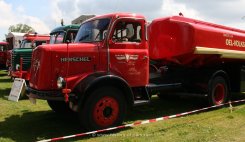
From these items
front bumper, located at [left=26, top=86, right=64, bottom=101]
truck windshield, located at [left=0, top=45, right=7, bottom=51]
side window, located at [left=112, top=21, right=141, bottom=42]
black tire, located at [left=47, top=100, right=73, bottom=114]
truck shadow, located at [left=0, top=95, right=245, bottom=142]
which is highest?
side window, located at [left=112, top=21, right=141, bottom=42]

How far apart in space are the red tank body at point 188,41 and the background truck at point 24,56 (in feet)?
18.9

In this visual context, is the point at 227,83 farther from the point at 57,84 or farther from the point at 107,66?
the point at 57,84

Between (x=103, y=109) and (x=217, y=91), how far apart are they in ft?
16.2

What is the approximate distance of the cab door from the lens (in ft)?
26.5

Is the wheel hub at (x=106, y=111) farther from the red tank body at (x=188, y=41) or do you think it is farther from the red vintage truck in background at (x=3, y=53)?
the red vintage truck in background at (x=3, y=53)

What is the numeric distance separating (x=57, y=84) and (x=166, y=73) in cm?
413

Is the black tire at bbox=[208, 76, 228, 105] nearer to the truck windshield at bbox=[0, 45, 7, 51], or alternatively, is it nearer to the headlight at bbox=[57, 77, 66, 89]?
the headlight at bbox=[57, 77, 66, 89]

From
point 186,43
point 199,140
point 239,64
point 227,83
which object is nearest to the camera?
point 199,140

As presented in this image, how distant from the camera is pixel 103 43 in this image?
796 centimetres

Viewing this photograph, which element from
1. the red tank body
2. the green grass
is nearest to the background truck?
the green grass

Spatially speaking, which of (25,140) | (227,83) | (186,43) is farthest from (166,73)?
(25,140)

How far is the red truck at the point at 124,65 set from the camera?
7457 millimetres

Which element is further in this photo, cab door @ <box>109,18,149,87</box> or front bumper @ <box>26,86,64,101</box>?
cab door @ <box>109,18,149,87</box>

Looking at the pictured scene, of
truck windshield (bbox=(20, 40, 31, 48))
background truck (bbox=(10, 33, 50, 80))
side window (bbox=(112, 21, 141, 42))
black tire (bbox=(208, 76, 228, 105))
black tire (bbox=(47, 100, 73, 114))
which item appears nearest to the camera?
side window (bbox=(112, 21, 141, 42))
